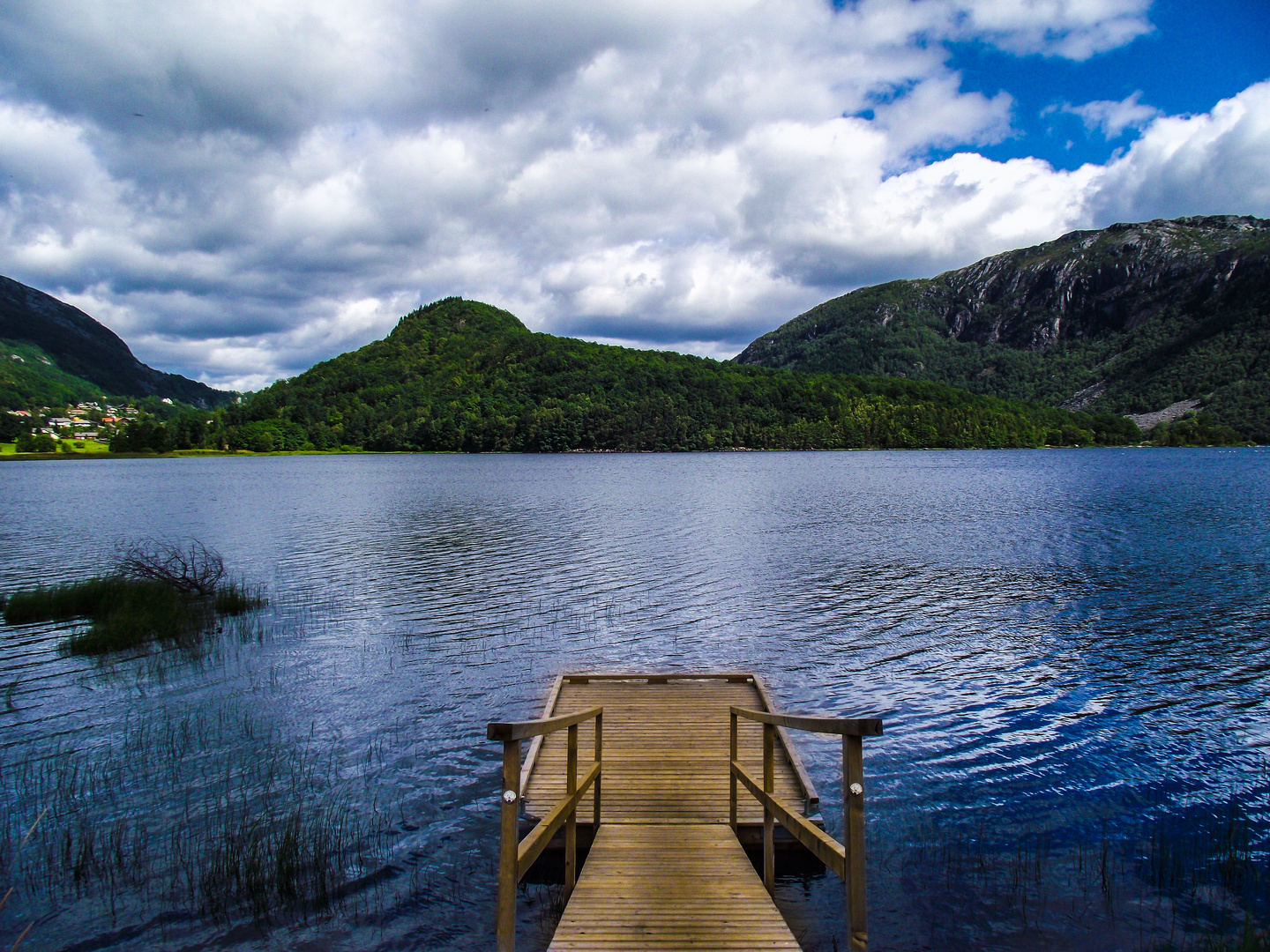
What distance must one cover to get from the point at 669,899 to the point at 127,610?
55.8 feet

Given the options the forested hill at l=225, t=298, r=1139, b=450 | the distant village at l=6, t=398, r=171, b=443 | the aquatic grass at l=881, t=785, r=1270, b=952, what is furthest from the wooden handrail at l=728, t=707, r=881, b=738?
the distant village at l=6, t=398, r=171, b=443

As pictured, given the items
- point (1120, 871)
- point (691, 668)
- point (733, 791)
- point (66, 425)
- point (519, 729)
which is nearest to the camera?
point (519, 729)

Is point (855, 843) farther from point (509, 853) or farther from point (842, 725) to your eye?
point (509, 853)

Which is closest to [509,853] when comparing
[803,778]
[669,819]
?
[669,819]

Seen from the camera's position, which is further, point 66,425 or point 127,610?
point 66,425

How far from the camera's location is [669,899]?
6.17m

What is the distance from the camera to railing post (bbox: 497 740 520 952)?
5000 millimetres

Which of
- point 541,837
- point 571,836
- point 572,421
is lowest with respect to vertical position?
point 571,836

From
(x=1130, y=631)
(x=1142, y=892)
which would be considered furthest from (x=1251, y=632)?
(x=1142, y=892)

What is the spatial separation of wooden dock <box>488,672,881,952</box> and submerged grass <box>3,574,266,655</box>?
11.3 meters

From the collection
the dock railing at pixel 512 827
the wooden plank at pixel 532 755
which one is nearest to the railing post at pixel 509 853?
the dock railing at pixel 512 827

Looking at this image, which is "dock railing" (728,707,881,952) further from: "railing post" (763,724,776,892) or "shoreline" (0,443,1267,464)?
"shoreline" (0,443,1267,464)

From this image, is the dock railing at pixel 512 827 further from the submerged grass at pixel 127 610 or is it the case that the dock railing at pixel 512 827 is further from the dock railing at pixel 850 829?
the submerged grass at pixel 127 610

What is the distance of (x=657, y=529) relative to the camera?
36094mm
